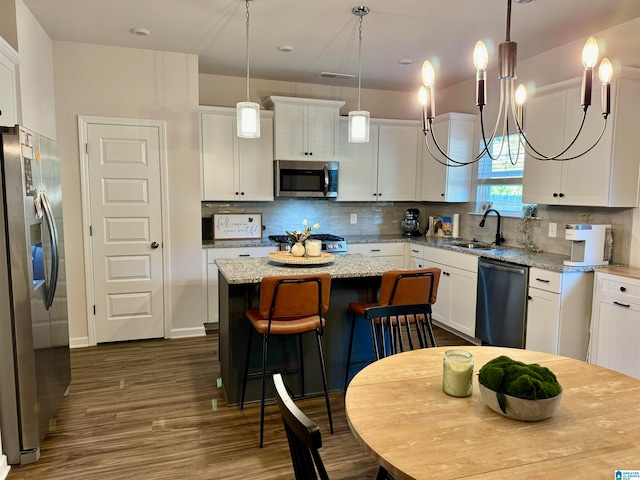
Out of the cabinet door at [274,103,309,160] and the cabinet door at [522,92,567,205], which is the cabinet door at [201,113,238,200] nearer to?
the cabinet door at [274,103,309,160]

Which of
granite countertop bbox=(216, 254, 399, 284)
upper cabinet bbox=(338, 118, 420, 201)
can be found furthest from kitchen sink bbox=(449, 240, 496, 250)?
granite countertop bbox=(216, 254, 399, 284)

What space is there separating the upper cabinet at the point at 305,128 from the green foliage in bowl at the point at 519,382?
12.8ft

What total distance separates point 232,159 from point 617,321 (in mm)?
3736

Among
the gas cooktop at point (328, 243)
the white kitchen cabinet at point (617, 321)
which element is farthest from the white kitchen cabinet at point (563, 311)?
the gas cooktop at point (328, 243)

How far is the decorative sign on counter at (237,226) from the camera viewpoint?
496 centimetres

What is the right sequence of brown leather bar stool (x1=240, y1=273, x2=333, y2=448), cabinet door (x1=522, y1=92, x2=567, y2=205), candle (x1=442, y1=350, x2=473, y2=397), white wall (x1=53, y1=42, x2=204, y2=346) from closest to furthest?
candle (x1=442, y1=350, x2=473, y2=397)
brown leather bar stool (x1=240, y1=273, x2=333, y2=448)
cabinet door (x1=522, y1=92, x2=567, y2=205)
white wall (x1=53, y1=42, x2=204, y2=346)

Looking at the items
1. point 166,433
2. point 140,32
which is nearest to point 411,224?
point 140,32

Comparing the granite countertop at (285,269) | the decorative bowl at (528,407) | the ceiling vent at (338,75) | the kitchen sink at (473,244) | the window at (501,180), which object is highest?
the ceiling vent at (338,75)

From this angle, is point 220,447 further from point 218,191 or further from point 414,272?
point 218,191

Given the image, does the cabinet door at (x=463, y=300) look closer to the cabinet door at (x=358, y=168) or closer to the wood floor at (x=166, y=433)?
the cabinet door at (x=358, y=168)

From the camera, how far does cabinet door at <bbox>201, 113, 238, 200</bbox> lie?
185 inches

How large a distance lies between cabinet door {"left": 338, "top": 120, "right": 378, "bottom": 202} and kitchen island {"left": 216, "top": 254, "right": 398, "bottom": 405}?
6.84ft

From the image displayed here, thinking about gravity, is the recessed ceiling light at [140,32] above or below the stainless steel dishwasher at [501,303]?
above

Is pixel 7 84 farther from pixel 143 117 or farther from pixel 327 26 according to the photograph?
pixel 327 26
